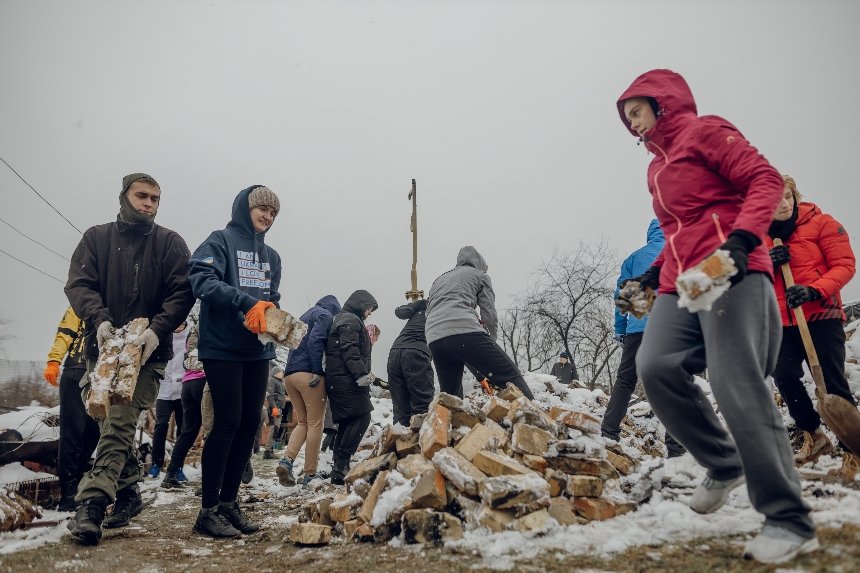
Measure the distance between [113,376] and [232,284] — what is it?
84 cm

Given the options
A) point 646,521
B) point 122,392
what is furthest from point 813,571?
point 122,392

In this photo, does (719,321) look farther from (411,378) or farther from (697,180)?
(411,378)

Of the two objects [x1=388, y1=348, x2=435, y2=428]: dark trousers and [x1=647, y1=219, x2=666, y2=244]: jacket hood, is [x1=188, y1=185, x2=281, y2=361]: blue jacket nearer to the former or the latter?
[x1=388, y1=348, x2=435, y2=428]: dark trousers

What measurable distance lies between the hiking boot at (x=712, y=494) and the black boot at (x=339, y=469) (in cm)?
367

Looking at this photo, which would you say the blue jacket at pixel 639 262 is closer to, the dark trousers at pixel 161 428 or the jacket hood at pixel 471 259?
the jacket hood at pixel 471 259

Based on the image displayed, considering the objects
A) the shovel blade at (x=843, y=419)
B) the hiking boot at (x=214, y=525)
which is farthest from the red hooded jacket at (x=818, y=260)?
the hiking boot at (x=214, y=525)

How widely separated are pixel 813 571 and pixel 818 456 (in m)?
2.63

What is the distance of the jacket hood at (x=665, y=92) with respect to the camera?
2287 mm

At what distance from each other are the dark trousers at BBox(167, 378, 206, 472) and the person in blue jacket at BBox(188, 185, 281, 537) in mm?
2346

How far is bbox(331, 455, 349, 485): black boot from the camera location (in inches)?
204

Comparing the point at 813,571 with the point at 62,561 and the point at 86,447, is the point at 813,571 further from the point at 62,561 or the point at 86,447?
the point at 86,447

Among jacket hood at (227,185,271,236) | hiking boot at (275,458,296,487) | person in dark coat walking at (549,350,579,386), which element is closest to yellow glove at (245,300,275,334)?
jacket hood at (227,185,271,236)

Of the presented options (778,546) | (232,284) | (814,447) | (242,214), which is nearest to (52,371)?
(232,284)

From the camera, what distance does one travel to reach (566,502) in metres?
2.49
